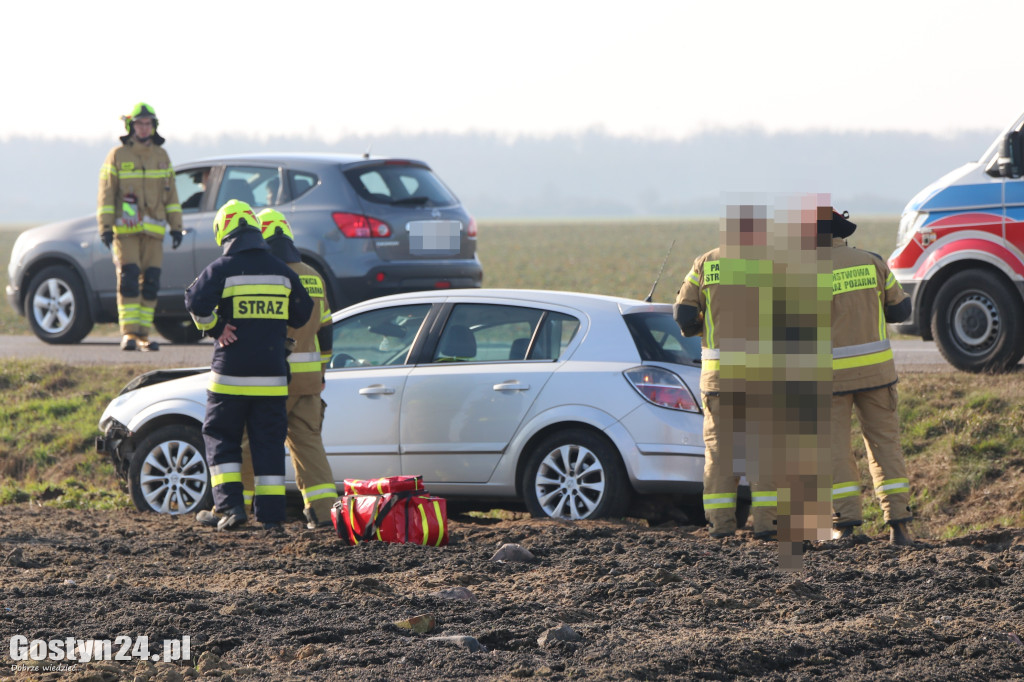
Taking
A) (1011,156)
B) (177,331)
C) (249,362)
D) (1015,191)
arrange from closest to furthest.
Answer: (249,362)
(1011,156)
(1015,191)
(177,331)

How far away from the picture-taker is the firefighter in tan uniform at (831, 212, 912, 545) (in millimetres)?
6883

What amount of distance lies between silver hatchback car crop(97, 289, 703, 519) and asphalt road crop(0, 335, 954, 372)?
3.52m

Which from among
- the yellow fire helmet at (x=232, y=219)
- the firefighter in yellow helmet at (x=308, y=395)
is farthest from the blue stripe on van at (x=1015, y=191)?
the yellow fire helmet at (x=232, y=219)

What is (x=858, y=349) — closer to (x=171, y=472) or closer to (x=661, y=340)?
(x=661, y=340)

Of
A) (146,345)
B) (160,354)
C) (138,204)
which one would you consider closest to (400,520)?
(138,204)

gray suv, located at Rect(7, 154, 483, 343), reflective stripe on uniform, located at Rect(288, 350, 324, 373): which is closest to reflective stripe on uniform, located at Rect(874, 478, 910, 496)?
reflective stripe on uniform, located at Rect(288, 350, 324, 373)

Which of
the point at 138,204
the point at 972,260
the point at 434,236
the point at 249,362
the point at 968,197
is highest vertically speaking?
the point at 138,204

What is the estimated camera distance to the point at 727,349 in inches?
246

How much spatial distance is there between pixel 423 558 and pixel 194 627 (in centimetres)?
170

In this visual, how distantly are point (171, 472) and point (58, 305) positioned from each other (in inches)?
231

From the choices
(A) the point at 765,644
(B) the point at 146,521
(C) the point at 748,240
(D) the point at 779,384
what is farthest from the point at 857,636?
(B) the point at 146,521

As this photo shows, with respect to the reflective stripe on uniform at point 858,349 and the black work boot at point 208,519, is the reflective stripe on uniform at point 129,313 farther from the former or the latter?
the reflective stripe on uniform at point 858,349

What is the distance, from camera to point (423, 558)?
6.74 m

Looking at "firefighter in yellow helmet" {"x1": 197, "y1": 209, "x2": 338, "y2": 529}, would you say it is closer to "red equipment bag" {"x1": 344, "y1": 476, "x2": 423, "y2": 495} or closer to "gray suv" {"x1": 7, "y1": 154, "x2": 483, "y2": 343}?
"red equipment bag" {"x1": 344, "y1": 476, "x2": 423, "y2": 495}
